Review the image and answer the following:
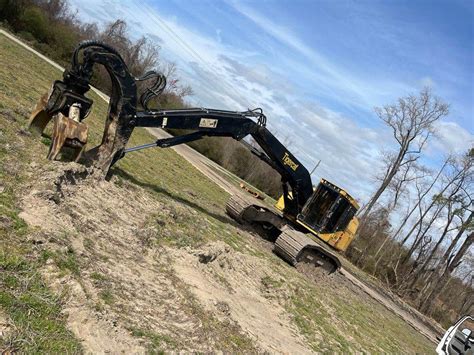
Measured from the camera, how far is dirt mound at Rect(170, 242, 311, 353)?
21.6 feet

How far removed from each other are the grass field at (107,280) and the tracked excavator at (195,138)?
0.55 m

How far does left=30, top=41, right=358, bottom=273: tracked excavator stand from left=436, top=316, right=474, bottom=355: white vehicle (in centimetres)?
430

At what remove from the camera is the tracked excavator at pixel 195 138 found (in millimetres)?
7918

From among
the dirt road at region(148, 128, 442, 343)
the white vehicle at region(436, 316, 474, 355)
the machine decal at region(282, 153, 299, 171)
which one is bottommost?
the dirt road at region(148, 128, 442, 343)

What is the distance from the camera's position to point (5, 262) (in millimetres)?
4363

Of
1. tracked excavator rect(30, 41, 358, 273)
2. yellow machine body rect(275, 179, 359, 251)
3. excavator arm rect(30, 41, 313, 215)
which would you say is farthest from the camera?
yellow machine body rect(275, 179, 359, 251)

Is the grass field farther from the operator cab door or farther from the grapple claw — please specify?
the operator cab door

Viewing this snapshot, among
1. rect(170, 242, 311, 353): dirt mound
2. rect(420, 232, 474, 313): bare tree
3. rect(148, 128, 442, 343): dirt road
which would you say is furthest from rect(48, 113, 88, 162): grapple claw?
rect(420, 232, 474, 313): bare tree

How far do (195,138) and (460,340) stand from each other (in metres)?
6.50

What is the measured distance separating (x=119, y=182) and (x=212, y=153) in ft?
96.8

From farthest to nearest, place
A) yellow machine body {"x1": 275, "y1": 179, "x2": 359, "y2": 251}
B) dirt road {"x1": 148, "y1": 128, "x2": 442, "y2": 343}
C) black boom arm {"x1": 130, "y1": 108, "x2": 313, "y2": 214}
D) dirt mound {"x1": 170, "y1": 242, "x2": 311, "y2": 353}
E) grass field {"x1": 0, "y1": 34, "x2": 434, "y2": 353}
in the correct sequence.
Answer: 1. dirt road {"x1": 148, "y1": 128, "x2": 442, "y2": 343}
2. yellow machine body {"x1": 275, "y1": 179, "x2": 359, "y2": 251}
3. black boom arm {"x1": 130, "y1": 108, "x2": 313, "y2": 214}
4. dirt mound {"x1": 170, "y1": 242, "x2": 311, "y2": 353}
5. grass field {"x1": 0, "y1": 34, "x2": 434, "y2": 353}

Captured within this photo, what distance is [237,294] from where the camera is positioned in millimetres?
7602

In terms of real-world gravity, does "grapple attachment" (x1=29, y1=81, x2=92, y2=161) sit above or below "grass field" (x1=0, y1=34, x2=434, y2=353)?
above

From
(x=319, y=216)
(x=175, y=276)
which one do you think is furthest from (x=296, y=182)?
(x=175, y=276)
